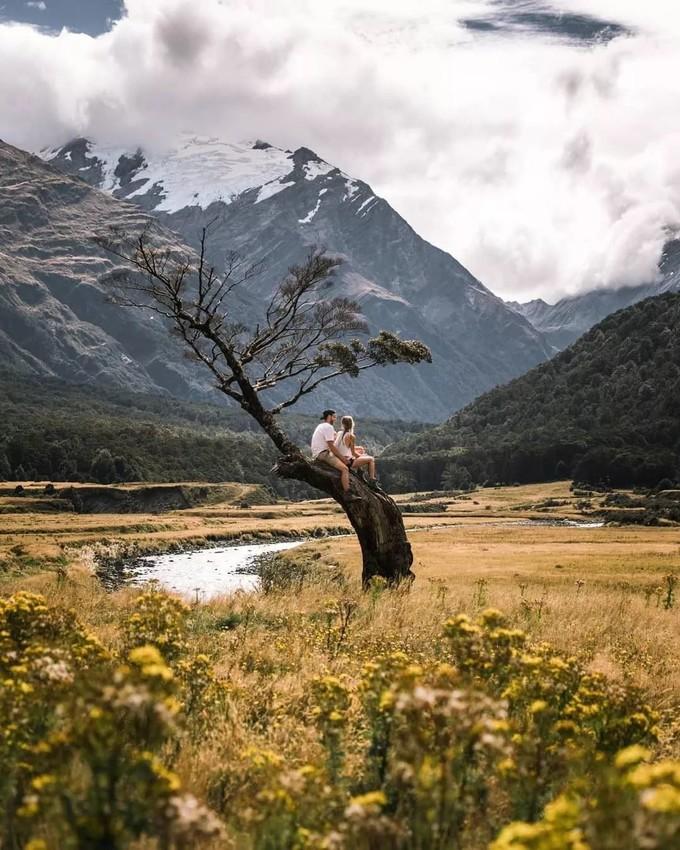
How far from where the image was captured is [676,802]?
2.88 m

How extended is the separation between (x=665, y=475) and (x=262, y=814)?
203 metres

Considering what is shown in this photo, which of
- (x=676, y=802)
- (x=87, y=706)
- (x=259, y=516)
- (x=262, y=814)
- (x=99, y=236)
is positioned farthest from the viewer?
(x=259, y=516)

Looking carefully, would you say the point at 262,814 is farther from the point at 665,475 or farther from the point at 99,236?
the point at 665,475

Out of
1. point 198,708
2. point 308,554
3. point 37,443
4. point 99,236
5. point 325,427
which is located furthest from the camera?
point 37,443

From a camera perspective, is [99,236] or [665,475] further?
[665,475]

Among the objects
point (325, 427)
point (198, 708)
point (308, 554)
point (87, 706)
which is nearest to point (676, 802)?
point (87, 706)

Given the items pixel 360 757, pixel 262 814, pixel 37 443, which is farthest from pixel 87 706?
pixel 37 443

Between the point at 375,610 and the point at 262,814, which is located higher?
the point at 262,814

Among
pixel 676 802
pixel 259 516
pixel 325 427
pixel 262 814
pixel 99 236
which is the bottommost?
pixel 259 516

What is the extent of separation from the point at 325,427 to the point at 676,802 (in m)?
18.1

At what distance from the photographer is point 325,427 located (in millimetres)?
20828

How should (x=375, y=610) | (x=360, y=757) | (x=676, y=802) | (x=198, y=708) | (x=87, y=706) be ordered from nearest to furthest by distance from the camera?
1. (x=676, y=802)
2. (x=87, y=706)
3. (x=360, y=757)
4. (x=198, y=708)
5. (x=375, y=610)

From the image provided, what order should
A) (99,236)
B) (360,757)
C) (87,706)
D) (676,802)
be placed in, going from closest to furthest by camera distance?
(676,802), (87,706), (360,757), (99,236)

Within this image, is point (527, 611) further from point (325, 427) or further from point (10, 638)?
point (10, 638)
